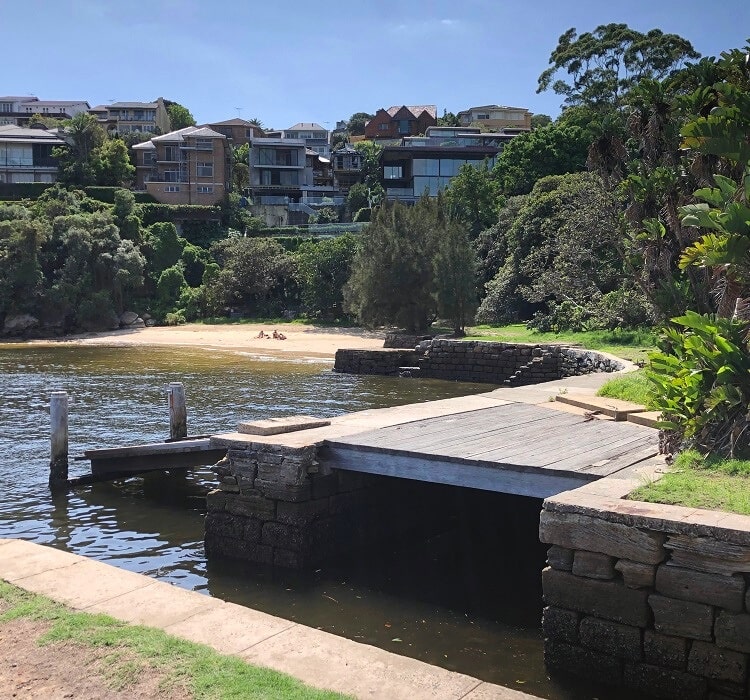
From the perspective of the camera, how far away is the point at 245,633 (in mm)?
5910

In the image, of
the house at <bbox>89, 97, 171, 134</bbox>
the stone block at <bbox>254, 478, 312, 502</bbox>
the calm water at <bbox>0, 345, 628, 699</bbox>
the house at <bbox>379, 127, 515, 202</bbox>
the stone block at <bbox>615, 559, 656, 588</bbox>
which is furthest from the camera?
the house at <bbox>89, 97, 171, 134</bbox>

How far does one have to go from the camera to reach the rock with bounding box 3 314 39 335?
169 ft

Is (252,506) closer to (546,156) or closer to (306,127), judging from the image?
(546,156)

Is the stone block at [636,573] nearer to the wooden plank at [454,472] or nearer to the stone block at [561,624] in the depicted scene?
the stone block at [561,624]

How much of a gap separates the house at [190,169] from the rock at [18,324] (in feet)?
98.0

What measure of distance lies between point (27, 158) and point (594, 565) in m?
87.0

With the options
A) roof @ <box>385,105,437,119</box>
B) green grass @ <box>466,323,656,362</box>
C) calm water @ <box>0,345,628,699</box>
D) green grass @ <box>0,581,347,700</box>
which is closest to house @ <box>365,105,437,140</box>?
roof @ <box>385,105,437,119</box>

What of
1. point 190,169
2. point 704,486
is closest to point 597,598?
point 704,486

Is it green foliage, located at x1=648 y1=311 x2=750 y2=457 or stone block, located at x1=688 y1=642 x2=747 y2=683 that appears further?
green foliage, located at x1=648 y1=311 x2=750 y2=457

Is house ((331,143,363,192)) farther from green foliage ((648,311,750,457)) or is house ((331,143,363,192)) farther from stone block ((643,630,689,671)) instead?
stone block ((643,630,689,671))

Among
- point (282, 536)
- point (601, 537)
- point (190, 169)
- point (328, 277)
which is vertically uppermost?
point (190, 169)

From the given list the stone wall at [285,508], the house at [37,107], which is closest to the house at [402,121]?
the house at [37,107]

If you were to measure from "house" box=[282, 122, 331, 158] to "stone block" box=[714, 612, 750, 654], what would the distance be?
112000 millimetres

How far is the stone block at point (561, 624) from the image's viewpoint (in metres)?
6.96
